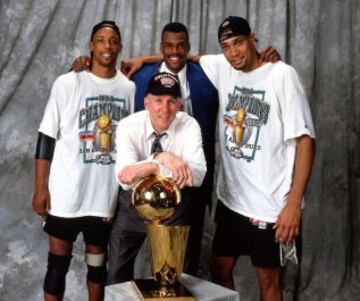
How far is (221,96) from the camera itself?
2.30 metres

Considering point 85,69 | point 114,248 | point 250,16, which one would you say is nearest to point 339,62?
point 250,16

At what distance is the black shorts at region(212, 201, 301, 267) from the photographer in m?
2.20

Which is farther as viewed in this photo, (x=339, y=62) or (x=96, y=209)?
(x=339, y=62)

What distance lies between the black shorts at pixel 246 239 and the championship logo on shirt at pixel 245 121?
23cm

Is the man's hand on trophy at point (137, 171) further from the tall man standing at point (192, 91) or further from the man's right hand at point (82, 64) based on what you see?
the man's right hand at point (82, 64)

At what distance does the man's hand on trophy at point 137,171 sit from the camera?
176 centimetres

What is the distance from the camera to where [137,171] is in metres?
1.76

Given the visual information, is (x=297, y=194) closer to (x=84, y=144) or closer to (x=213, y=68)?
(x=213, y=68)

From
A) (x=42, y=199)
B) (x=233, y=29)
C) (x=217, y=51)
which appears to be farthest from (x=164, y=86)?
(x=217, y=51)

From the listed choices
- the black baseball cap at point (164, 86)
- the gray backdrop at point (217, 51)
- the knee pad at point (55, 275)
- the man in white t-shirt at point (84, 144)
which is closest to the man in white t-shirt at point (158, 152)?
the black baseball cap at point (164, 86)

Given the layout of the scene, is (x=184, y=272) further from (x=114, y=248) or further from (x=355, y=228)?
(x=355, y=228)

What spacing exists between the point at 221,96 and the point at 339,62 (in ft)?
3.67

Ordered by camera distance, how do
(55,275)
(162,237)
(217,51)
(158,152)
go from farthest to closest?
1. (217,51)
2. (55,275)
3. (158,152)
4. (162,237)

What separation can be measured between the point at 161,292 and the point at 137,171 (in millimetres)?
343
